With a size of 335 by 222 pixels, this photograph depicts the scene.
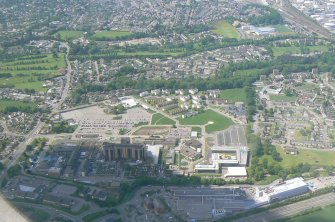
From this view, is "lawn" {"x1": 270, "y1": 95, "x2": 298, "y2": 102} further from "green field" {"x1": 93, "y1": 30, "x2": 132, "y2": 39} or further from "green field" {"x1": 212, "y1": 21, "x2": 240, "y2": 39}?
"green field" {"x1": 93, "y1": 30, "x2": 132, "y2": 39}

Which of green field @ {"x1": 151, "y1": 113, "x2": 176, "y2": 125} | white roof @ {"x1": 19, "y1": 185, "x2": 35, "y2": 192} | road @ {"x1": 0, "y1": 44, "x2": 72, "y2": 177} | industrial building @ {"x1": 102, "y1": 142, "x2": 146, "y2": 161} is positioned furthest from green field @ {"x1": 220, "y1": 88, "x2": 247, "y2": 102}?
white roof @ {"x1": 19, "y1": 185, "x2": 35, "y2": 192}

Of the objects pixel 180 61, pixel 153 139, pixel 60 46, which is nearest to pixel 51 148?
pixel 153 139

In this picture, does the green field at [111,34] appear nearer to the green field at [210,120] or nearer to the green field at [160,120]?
the green field at [160,120]

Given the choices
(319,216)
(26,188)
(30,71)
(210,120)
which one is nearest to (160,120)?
(210,120)

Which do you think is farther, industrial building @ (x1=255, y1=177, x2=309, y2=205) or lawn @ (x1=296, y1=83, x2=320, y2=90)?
lawn @ (x1=296, y1=83, x2=320, y2=90)

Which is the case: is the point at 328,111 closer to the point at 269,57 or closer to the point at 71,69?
the point at 269,57

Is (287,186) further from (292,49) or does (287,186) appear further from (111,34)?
(111,34)
